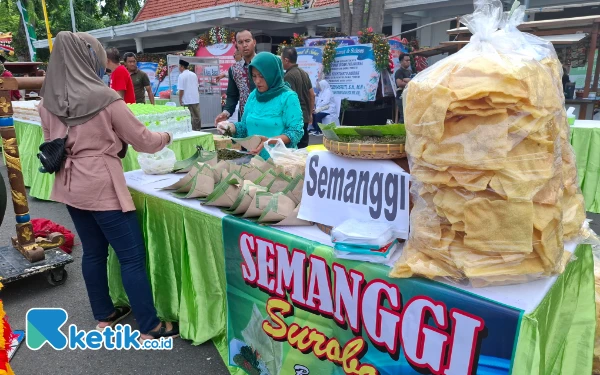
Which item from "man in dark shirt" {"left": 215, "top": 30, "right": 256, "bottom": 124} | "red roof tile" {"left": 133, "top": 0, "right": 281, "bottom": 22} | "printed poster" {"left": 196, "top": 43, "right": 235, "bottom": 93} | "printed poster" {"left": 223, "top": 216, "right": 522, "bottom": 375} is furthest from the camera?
"red roof tile" {"left": 133, "top": 0, "right": 281, "bottom": 22}

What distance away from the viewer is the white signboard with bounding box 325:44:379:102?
28.0ft

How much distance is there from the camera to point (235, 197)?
202 cm

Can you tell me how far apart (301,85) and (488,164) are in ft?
11.9

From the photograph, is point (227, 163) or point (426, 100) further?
point (227, 163)

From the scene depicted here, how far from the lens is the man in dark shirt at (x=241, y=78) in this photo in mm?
3775

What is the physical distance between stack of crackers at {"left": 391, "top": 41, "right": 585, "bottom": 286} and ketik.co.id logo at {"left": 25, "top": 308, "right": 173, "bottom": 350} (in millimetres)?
1700

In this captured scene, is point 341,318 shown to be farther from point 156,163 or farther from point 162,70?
point 162,70

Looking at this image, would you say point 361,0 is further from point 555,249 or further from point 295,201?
point 555,249

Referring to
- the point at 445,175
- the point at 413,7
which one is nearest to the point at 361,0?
the point at 413,7

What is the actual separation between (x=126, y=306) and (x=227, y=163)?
1.12 meters

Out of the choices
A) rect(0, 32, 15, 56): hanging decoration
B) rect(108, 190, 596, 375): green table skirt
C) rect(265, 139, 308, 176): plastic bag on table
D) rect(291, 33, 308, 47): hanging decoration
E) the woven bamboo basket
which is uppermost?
rect(291, 33, 308, 47): hanging decoration

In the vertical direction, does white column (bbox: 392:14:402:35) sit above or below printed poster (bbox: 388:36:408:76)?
above

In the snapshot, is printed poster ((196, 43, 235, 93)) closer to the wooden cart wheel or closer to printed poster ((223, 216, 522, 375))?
the wooden cart wheel

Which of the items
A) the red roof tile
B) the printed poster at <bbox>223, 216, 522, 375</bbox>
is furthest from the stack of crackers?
the red roof tile
